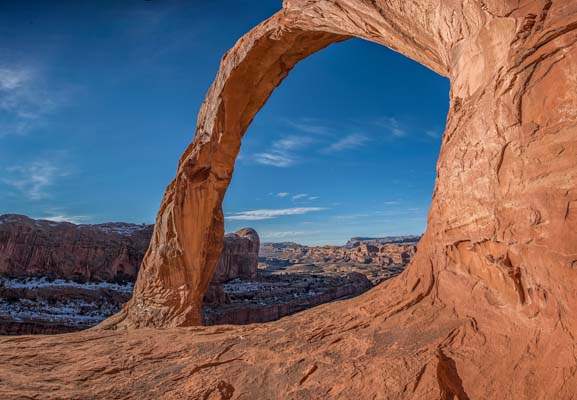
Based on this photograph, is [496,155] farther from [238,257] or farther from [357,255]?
[357,255]

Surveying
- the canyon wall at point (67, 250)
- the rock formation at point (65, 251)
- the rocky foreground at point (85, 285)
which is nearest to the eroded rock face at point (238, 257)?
the rocky foreground at point (85, 285)

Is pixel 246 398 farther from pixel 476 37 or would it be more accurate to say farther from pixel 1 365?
pixel 476 37

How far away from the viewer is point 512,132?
2.41 metres

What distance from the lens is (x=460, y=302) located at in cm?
282

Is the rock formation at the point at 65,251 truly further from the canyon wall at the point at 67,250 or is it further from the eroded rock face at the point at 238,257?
the eroded rock face at the point at 238,257

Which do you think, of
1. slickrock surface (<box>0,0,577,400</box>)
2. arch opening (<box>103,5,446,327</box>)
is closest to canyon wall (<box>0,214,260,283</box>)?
arch opening (<box>103,5,446,327</box>)

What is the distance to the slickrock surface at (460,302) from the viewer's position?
214 centimetres

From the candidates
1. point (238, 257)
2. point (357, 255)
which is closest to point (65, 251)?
point (238, 257)

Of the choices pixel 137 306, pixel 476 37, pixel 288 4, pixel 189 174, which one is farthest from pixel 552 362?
pixel 137 306

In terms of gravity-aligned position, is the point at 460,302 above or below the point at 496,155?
below

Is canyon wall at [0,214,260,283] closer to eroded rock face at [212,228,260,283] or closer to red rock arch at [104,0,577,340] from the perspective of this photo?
eroded rock face at [212,228,260,283]

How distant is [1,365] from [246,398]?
2516 mm

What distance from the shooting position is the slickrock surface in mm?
2137

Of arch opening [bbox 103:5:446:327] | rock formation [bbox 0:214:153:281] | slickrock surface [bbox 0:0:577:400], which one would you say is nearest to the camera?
slickrock surface [bbox 0:0:577:400]
